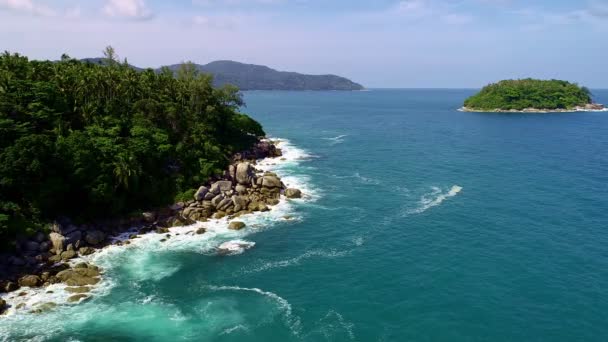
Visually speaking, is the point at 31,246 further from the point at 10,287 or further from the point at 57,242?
the point at 10,287

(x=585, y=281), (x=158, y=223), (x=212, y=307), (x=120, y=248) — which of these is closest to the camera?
(x=212, y=307)

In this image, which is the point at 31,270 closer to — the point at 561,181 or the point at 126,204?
the point at 126,204

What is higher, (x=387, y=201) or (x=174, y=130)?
(x=174, y=130)

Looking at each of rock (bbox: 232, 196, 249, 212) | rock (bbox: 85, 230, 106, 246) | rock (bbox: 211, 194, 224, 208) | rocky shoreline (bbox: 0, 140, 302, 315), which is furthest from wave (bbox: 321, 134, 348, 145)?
rock (bbox: 85, 230, 106, 246)

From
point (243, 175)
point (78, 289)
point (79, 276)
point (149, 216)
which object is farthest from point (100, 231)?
point (243, 175)

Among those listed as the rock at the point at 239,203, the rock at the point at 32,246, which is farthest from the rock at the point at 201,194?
the rock at the point at 32,246

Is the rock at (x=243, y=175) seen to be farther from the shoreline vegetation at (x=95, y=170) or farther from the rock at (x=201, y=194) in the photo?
the rock at (x=201, y=194)

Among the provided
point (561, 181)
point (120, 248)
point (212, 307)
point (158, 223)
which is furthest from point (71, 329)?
point (561, 181)
